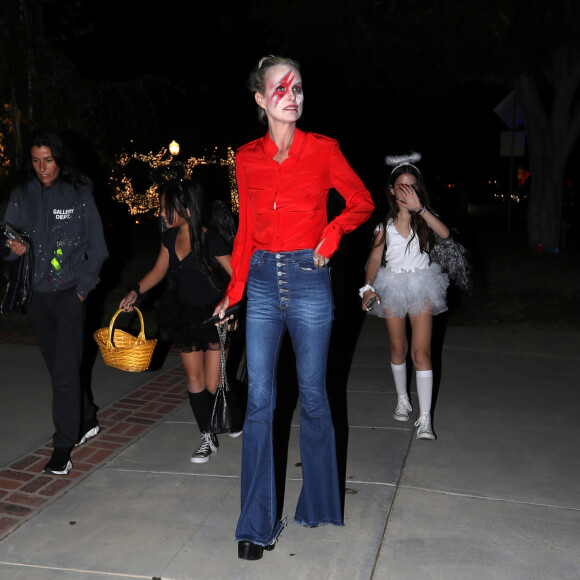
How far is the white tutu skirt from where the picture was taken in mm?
4824

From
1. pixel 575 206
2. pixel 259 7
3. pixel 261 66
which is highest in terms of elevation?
pixel 259 7

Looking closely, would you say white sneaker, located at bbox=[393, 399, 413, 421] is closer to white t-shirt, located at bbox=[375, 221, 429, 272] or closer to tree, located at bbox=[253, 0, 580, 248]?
white t-shirt, located at bbox=[375, 221, 429, 272]

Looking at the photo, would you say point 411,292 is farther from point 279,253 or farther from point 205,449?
point 279,253

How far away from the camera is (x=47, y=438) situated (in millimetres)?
4953

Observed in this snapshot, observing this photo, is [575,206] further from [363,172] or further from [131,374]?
[131,374]

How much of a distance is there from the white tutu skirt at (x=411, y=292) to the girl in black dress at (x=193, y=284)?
1.13 metres

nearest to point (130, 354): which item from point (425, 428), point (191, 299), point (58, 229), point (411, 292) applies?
point (191, 299)

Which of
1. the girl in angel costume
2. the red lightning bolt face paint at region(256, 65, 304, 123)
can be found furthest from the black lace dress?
the red lightning bolt face paint at region(256, 65, 304, 123)

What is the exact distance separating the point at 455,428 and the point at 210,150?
3057 cm

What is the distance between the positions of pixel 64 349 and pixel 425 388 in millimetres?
2341

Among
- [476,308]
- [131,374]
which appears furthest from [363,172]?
[131,374]

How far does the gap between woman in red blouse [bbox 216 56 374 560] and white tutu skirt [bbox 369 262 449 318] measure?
5.36 ft

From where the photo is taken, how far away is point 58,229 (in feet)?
14.5

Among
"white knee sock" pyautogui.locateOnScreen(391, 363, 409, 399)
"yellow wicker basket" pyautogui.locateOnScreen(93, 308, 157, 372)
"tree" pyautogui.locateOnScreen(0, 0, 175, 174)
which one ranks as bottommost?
"white knee sock" pyautogui.locateOnScreen(391, 363, 409, 399)
